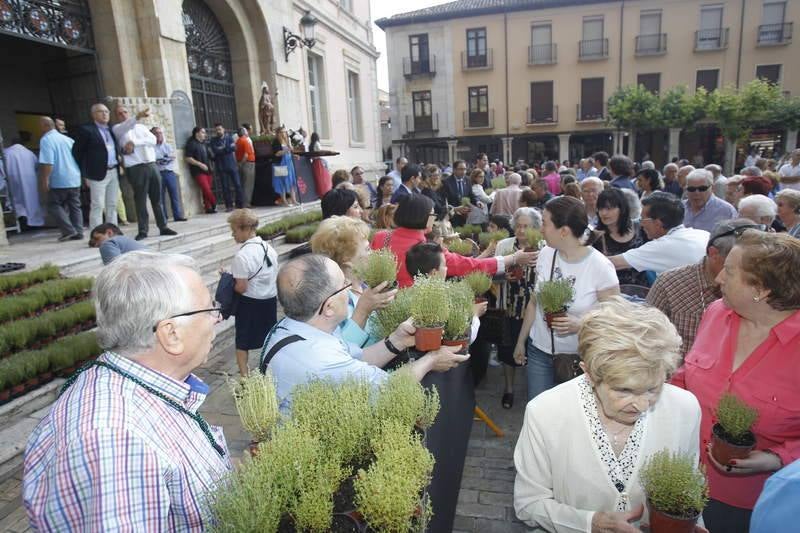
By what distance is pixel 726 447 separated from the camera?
1895 mm

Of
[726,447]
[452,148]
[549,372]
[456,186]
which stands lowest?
[549,372]

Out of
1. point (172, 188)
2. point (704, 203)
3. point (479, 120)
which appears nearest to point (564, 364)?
point (704, 203)

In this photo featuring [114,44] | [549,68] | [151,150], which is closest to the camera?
[151,150]

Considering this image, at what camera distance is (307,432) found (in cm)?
151

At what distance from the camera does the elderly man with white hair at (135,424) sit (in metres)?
1.25

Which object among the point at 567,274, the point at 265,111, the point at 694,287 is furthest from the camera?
the point at 265,111

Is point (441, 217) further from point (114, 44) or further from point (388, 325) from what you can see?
point (114, 44)

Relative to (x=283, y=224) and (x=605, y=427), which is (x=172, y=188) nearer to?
(x=283, y=224)

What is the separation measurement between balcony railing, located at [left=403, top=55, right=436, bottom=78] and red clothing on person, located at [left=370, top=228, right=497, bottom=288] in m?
32.6

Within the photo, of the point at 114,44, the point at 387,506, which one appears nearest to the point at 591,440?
the point at 387,506

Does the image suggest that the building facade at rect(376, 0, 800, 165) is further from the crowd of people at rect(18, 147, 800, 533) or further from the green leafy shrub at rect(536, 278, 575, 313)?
the green leafy shrub at rect(536, 278, 575, 313)

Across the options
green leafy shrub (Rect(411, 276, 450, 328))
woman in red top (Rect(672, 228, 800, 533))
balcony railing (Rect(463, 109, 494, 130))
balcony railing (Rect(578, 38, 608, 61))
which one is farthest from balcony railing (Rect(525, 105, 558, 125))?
green leafy shrub (Rect(411, 276, 450, 328))

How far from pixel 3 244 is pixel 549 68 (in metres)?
32.7

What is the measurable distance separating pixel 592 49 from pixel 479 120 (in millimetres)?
8604
